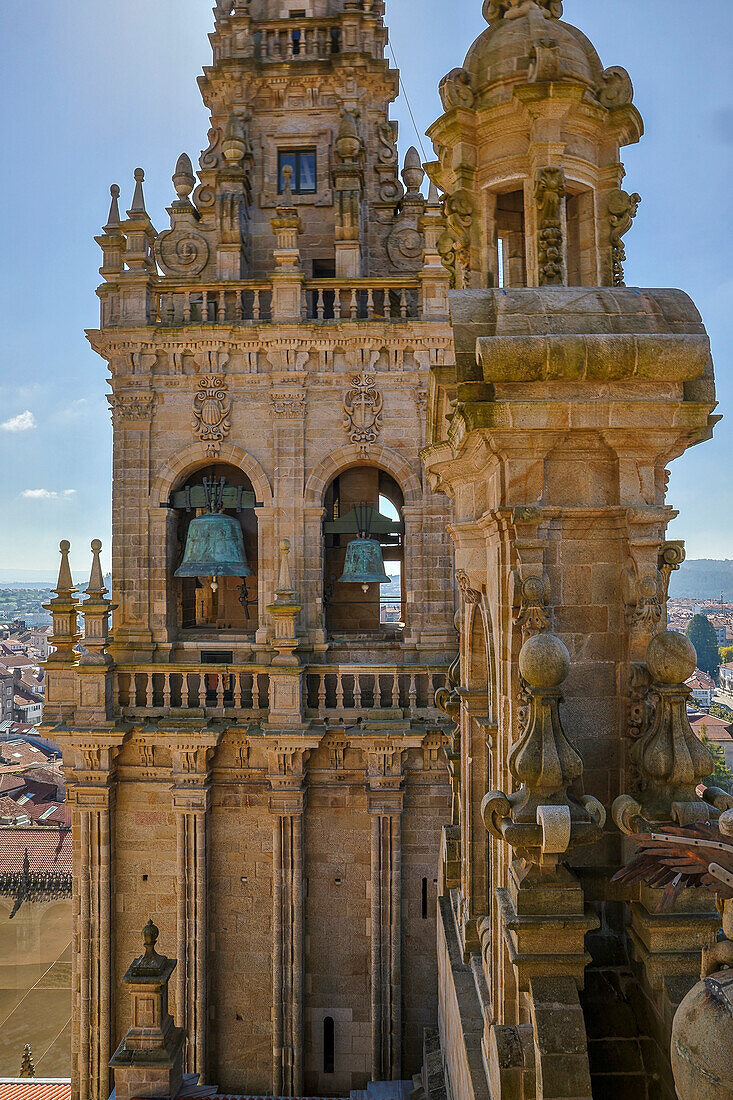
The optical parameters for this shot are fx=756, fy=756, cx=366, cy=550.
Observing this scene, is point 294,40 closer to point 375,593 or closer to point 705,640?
point 375,593

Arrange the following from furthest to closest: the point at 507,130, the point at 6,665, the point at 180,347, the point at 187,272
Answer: the point at 6,665, the point at 187,272, the point at 180,347, the point at 507,130

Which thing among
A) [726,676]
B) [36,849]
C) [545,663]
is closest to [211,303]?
[545,663]

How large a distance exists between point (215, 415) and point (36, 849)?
40.5 metres

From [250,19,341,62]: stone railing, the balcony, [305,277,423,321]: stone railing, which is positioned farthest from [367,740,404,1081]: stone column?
[250,19,341,62]: stone railing

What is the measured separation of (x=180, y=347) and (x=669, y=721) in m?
15.2

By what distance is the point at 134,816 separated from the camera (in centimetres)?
1722

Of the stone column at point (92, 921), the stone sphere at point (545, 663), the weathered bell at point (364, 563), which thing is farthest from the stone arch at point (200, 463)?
the stone sphere at point (545, 663)

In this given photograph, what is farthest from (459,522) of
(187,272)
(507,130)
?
(187,272)

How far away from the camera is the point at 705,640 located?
88.7m

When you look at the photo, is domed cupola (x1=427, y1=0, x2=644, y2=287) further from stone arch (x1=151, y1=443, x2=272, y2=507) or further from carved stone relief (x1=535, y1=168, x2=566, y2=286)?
stone arch (x1=151, y1=443, x2=272, y2=507)

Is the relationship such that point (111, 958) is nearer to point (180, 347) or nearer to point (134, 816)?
point (134, 816)

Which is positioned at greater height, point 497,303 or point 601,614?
point 497,303

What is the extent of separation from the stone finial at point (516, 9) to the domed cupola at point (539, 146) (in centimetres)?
1

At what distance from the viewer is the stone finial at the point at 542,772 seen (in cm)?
544
